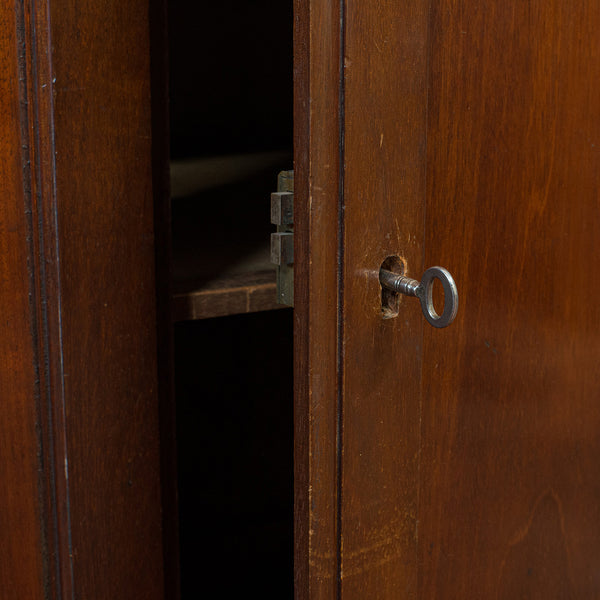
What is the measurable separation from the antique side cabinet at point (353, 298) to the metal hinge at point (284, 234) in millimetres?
107

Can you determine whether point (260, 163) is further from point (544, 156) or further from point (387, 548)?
point (387, 548)

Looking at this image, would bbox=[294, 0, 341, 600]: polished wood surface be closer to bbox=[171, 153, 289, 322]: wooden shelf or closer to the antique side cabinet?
the antique side cabinet

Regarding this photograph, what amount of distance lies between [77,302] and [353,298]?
0.28 m

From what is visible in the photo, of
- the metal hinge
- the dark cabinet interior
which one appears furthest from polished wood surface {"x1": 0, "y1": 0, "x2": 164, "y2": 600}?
the dark cabinet interior

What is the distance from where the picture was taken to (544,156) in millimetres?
912

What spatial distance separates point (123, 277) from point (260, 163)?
0.68 m

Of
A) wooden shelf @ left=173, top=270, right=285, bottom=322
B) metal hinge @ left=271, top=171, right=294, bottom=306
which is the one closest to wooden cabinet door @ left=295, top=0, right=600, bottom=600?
metal hinge @ left=271, top=171, right=294, bottom=306

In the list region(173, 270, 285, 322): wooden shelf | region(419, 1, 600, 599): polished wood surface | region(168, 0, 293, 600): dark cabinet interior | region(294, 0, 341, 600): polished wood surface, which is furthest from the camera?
region(168, 0, 293, 600): dark cabinet interior

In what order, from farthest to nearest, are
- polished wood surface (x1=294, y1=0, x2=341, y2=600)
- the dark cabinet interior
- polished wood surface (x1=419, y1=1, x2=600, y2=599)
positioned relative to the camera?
the dark cabinet interior
polished wood surface (x1=419, y1=1, x2=600, y2=599)
polished wood surface (x1=294, y1=0, x2=341, y2=600)

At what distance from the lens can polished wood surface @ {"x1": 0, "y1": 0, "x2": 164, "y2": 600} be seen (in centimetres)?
84

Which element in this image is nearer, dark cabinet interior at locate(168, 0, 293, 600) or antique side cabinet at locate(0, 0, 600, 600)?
antique side cabinet at locate(0, 0, 600, 600)

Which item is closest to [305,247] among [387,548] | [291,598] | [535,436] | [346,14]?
[346,14]

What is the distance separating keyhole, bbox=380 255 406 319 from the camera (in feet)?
2.53

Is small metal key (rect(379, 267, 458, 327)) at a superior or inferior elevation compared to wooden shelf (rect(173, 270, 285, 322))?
superior
